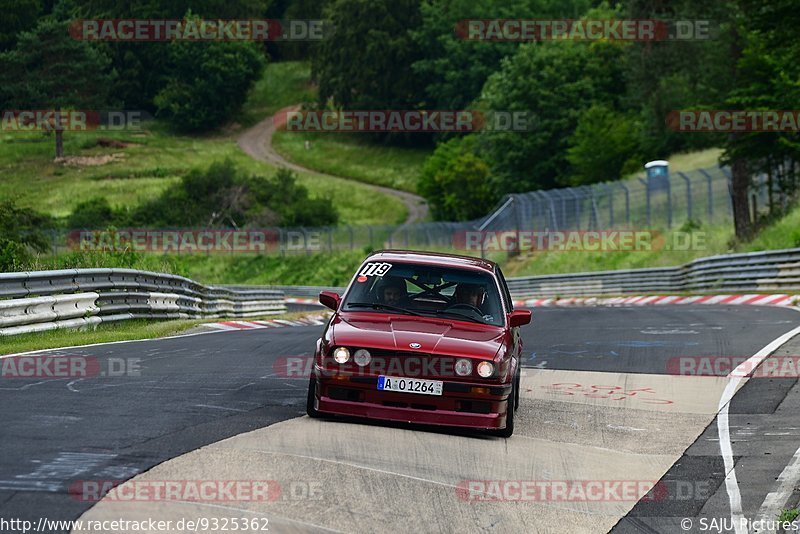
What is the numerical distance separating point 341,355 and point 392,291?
144 centimetres

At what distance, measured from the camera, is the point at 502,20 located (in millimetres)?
107375

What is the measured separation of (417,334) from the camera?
9.41 m

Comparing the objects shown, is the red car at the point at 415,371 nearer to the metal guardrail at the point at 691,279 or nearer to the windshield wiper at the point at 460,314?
the windshield wiper at the point at 460,314

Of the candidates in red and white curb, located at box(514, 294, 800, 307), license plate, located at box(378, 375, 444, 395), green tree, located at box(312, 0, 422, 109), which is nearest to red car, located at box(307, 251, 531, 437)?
license plate, located at box(378, 375, 444, 395)

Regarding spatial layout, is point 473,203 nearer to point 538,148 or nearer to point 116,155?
point 538,148

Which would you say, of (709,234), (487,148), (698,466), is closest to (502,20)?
(487,148)

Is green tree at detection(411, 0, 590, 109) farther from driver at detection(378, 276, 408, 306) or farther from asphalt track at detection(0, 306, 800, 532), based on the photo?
driver at detection(378, 276, 408, 306)

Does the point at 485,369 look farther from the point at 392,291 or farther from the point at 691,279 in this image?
the point at 691,279

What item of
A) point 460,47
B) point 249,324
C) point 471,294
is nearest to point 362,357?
point 471,294

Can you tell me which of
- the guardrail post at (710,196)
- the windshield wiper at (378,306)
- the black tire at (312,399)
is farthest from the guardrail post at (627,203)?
the black tire at (312,399)

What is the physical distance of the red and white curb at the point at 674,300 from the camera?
26.1 metres

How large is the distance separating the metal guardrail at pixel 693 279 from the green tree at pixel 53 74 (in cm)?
5960

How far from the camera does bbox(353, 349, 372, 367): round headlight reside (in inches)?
358

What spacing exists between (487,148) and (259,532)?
74.3 meters
